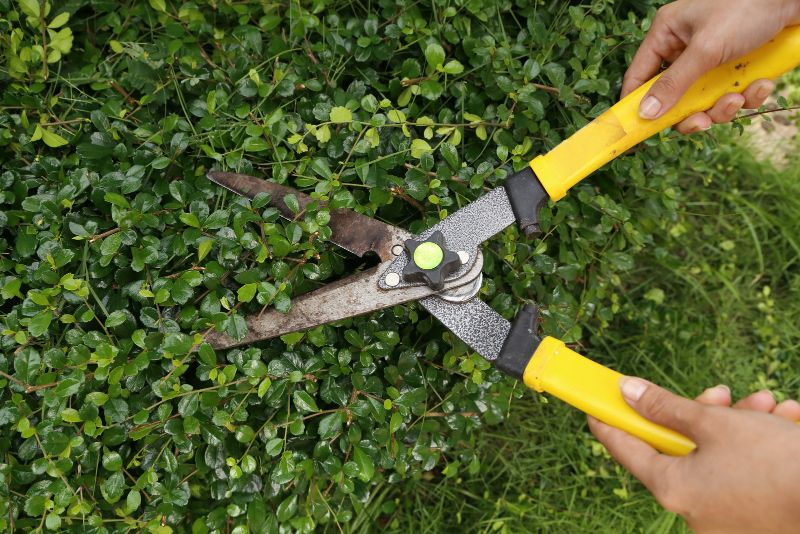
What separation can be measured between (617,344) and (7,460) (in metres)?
2.33

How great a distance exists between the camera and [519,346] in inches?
70.3

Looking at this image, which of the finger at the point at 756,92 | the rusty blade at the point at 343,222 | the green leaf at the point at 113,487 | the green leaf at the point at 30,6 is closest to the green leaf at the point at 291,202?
the rusty blade at the point at 343,222

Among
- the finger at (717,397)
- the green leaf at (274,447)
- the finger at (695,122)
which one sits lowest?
the finger at (717,397)

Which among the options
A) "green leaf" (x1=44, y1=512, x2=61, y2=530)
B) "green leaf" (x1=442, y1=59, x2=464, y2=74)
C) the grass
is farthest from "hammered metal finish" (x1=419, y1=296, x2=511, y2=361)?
"green leaf" (x1=44, y1=512, x2=61, y2=530)

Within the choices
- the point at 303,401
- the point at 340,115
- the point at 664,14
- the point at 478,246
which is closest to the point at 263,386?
the point at 303,401

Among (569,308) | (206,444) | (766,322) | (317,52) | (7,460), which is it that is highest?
(317,52)

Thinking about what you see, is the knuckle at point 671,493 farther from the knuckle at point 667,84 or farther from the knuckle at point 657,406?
the knuckle at point 667,84

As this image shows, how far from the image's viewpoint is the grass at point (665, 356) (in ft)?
8.59

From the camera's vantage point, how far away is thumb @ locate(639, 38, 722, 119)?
1804mm

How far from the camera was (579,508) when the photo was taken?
267 cm

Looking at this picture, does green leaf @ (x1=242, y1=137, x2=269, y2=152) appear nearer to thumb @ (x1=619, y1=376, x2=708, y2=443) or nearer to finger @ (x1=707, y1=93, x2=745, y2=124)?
thumb @ (x1=619, y1=376, x2=708, y2=443)

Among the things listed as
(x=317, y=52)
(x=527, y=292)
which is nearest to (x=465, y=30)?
(x=317, y=52)

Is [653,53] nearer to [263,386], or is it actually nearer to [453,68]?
[453,68]

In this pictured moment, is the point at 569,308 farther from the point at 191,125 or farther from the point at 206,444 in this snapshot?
the point at 191,125
